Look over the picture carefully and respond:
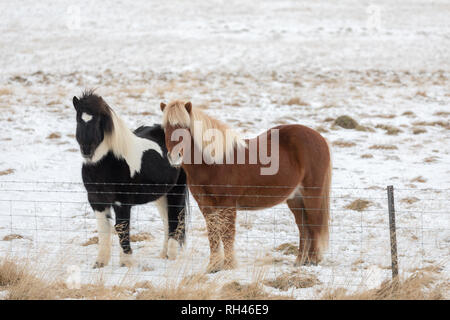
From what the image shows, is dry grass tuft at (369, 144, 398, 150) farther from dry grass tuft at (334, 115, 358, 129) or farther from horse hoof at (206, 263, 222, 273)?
horse hoof at (206, 263, 222, 273)

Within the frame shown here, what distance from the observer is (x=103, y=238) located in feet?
15.9

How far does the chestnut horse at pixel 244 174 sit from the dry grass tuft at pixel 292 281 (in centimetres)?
50

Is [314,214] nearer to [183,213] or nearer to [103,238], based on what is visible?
[183,213]

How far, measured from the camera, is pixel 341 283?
416cm

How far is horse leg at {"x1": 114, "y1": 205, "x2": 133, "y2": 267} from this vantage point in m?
4.77

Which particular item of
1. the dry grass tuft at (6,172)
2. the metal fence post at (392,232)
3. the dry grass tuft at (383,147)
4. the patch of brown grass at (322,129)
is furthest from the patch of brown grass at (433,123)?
the dry grass tuft at (6,172)

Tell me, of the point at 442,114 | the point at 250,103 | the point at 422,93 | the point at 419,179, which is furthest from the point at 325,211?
the point at 422,93

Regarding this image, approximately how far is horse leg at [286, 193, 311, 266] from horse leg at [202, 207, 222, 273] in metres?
0.90

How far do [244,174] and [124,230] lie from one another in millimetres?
1412

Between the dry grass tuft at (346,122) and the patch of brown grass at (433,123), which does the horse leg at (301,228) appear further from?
the patch of brown grass at (433,123)

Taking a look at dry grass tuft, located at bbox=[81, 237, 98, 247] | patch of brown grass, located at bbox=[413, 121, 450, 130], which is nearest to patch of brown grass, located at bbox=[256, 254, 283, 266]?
dry grass tuft, located at bbox=[81, 237, 98, 247]
